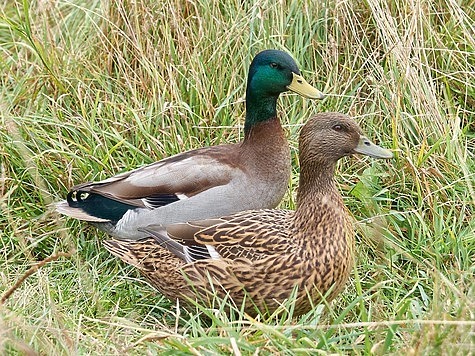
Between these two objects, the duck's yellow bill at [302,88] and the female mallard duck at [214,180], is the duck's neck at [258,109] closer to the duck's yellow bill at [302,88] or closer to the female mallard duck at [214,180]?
the female mallard duck at [214,180]

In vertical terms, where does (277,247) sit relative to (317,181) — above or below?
below

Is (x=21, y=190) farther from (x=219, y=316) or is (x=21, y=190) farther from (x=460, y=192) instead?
(x=460, y=192)

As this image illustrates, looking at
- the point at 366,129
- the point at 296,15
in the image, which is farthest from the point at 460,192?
the point at 296,15

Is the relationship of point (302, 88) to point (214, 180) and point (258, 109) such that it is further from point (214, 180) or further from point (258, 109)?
point (214, 180)

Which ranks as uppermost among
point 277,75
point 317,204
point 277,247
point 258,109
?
point 277,75

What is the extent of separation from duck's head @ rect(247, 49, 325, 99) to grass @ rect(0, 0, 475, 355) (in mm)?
434

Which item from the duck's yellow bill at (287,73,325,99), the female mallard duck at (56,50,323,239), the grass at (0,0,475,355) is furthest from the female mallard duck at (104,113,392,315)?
the duck's yellow bill at (287,73,325,99)

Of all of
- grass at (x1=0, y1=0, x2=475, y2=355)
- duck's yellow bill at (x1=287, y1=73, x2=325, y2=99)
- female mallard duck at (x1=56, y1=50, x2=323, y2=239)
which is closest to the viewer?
grass at (x1=0, y1=0, x2=475, y2=355)

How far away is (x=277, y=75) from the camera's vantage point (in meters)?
5.22

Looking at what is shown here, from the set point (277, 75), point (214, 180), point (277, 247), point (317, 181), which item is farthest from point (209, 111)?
point (277, 247)

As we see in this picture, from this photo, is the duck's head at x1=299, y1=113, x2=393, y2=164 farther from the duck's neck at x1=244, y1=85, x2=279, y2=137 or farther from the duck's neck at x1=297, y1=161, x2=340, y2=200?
the duck's neck at x1=244, y1=85, x2=279, y2=137

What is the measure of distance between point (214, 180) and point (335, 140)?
0.85 meters

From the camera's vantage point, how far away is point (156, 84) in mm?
5742

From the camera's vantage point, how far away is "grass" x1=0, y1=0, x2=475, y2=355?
15.7 ft
